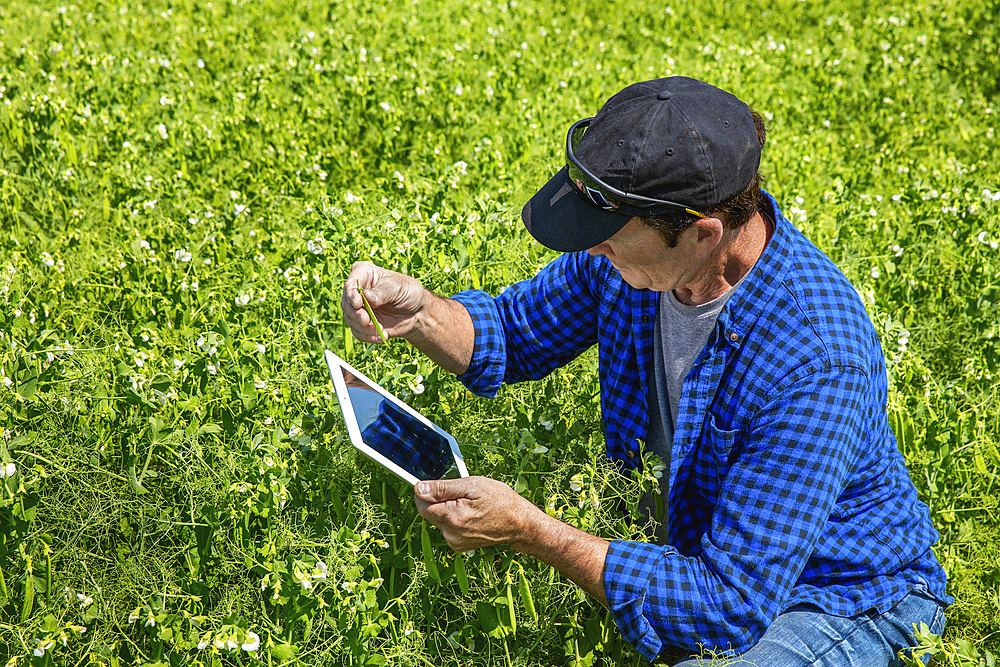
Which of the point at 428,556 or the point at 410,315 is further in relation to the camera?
the point at 410,315

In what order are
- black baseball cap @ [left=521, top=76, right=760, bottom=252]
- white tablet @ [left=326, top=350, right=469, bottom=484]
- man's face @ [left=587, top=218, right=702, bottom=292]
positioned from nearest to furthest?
black baseball cap @ [left=521, top=76, right=760, bottom=252] → man's face @ [left=587, top=218, right=702, bottom=292] → white tablet @ [left=326, top=350, right=469, bottom=484]

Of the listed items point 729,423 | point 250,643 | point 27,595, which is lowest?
point 27,595

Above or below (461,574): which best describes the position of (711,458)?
above

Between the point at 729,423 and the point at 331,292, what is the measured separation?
174 cm

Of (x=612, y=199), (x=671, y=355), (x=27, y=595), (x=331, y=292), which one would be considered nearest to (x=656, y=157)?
(x=612, y=199)

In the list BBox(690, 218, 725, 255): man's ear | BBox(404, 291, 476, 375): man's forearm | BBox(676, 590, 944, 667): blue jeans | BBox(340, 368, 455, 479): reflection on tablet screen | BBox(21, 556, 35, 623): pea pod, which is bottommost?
BBox(21, 556, 35, 623): pea pod

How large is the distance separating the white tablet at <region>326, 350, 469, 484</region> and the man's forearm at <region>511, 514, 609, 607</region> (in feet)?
0.82

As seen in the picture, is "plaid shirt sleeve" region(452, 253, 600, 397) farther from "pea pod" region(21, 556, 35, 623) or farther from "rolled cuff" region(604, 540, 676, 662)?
"pea pod" region(21, 556, 35, 623)

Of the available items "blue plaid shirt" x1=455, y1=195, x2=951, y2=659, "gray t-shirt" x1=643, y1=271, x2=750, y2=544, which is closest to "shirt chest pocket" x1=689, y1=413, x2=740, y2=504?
"blue plaid shirt" x1=455, y1=195, x2=951, y2=659

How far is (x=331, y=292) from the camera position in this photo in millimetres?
3238

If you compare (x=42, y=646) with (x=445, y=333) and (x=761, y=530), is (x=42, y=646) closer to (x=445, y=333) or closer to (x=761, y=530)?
Answer: (x=445, y=333)

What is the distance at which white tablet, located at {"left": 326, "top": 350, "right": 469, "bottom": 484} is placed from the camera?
204 centimetres

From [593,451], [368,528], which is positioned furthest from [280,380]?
[593,451]

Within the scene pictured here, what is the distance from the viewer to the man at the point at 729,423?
1.80 meters
